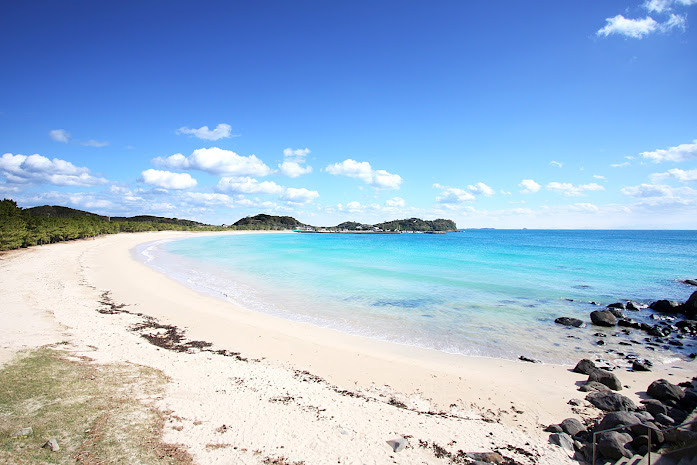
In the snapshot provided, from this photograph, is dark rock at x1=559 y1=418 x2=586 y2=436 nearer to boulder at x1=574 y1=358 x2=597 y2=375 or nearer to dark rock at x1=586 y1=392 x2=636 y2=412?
dark rock at x1=586 y1=392 x2=636 y2=412

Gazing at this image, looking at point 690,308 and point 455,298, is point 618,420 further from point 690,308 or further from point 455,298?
point 690,308

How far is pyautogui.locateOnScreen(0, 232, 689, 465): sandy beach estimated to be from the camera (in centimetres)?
544

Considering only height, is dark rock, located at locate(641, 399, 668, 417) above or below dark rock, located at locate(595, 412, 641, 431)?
below

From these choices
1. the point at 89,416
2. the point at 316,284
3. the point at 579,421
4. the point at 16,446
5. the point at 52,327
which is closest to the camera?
the point at 16,446

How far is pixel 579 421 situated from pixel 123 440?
27.8 feet

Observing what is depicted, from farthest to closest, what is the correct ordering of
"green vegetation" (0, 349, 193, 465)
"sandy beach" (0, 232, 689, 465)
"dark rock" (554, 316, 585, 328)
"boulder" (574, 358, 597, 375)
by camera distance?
"dark rock" (554, 316, 585, 328) → "boulder" (574, 358, 597, 375) → "sandy beach" (0, 232, 689, 465) → "green vegetation" (0, 349, 193, 465)

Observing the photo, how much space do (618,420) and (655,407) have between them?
1.97 meters

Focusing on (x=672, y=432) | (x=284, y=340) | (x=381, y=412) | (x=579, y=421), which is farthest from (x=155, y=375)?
(x=672, y=432)

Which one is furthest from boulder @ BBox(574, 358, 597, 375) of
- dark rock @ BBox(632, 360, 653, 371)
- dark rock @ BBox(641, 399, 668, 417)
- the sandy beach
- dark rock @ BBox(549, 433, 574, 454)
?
dark rock @ BBox(549, 433, 574, 454)

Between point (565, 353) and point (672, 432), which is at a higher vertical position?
point (672, 432)

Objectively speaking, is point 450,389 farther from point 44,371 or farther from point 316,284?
point 316,284

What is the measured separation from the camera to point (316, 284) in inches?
928

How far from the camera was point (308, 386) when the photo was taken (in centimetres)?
777

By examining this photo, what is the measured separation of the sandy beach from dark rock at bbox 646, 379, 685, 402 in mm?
387
